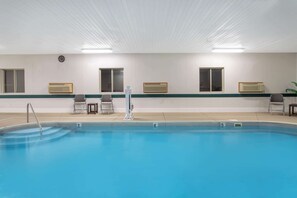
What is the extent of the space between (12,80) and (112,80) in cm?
424

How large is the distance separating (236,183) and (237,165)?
0.68 metres

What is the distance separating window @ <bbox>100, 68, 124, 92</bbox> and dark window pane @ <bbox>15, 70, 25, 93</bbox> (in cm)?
334

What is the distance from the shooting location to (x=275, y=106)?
8.33 meters

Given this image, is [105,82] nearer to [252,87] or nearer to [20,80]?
[20,80]

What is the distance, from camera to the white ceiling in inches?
146

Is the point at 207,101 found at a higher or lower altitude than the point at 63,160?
higher

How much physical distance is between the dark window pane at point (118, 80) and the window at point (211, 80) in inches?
129

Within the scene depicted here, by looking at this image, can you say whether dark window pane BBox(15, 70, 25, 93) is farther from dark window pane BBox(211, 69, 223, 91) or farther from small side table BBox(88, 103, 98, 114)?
dark window pane BBox(211, 69, 223, 91)

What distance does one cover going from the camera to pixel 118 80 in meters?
8.71

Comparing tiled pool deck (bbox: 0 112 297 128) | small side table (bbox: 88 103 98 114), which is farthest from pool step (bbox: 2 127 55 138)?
small side table (bbox: 88 103 98 114)

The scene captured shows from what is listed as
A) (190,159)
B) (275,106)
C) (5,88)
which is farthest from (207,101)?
(5,88)

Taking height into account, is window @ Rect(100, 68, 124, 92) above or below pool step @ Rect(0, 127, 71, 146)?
above

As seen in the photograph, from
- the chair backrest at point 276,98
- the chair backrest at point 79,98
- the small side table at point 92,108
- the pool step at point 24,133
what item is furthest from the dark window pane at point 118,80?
the chair backrest at point 276,98

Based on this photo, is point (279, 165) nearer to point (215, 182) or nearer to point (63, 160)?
point (215, 182)
